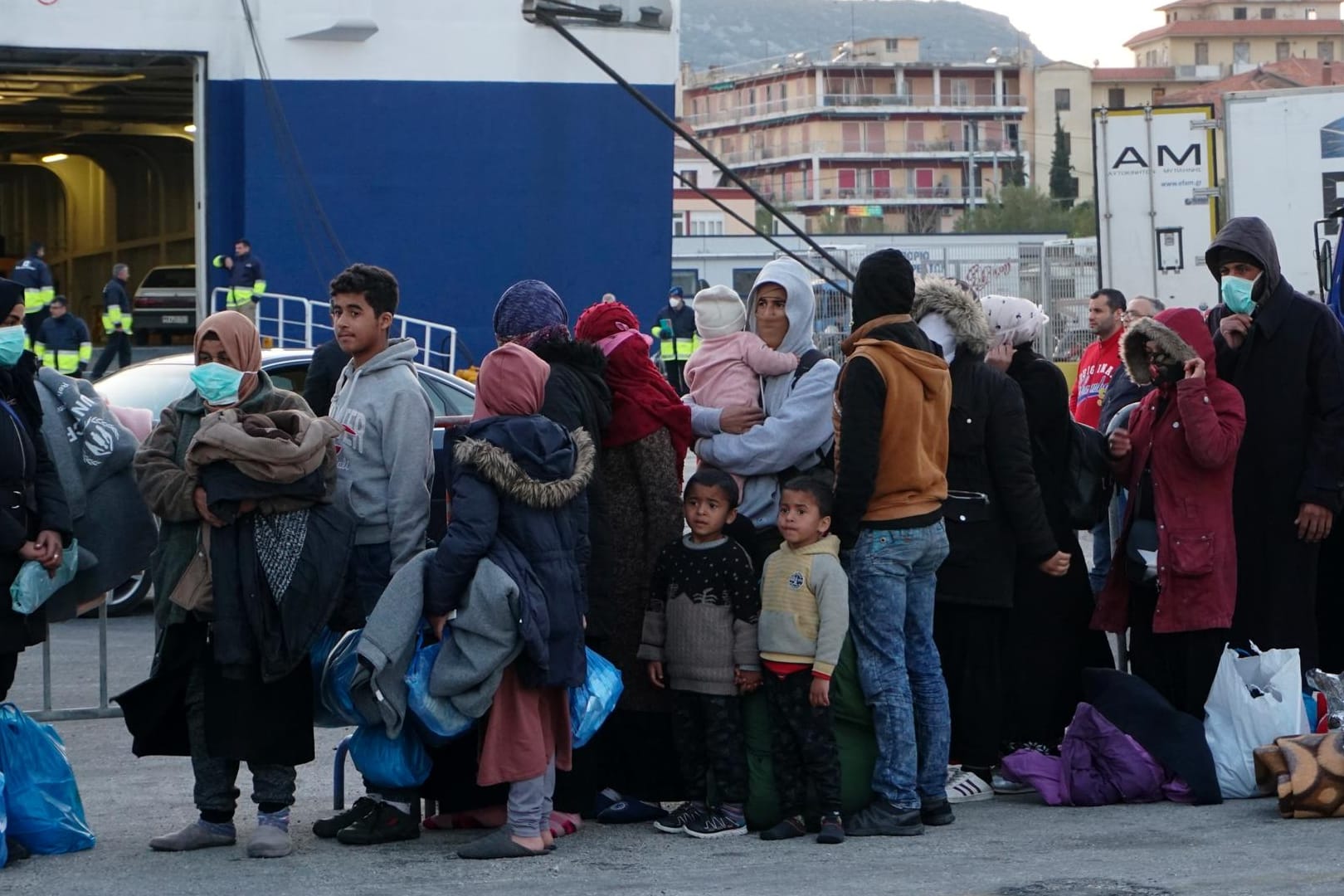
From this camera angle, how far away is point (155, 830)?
256 inches

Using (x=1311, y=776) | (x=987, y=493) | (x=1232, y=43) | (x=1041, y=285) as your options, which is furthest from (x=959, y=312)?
(x=1232, y=43)

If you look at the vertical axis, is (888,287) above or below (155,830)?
above

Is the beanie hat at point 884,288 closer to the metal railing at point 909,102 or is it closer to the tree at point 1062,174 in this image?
the tree at point 1062,174

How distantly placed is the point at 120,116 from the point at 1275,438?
2664 centimetres

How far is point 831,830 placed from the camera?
6250mm

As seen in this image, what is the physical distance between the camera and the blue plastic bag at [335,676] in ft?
20.1

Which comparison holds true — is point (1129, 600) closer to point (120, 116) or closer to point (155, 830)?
point (155, 830)

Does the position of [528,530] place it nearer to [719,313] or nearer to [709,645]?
[709,645]

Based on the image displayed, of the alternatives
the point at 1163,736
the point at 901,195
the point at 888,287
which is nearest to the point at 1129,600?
the point at 1163,736

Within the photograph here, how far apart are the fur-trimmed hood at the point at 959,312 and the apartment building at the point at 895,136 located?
435ft

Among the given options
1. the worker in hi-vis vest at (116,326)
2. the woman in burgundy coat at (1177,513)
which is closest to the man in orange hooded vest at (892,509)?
the woman in burgundy coat at (1177,513)

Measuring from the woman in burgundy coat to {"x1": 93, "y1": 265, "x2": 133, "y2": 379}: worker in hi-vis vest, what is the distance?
20389 mm

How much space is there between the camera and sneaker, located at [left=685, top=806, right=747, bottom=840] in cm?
638

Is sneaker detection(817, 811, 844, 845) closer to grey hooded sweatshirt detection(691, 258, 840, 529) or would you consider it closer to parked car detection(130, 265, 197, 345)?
grey hooded sweatshirt detection(691, 258, 840, 529)
